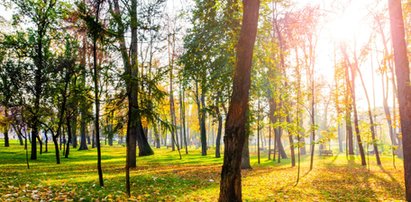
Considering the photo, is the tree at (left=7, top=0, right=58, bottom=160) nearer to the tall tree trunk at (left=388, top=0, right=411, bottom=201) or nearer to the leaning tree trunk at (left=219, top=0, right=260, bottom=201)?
the leaning tree trunk at (left=219, top=0, right=260, bottom=201)

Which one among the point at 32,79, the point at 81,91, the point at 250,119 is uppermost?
the point at 32,79

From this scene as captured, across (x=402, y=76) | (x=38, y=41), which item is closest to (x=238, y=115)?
(x=402, y=76)

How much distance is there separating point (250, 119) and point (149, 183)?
784 centimetres

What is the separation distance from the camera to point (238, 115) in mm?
6641

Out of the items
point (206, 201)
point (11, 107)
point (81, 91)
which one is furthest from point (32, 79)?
point (206, 201)

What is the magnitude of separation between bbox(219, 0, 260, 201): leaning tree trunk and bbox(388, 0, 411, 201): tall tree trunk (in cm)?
454

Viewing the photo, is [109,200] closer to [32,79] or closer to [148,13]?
[148,13]

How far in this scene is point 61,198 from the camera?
757cm

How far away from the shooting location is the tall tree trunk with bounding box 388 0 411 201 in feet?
26.9

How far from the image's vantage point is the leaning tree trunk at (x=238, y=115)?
6629mm

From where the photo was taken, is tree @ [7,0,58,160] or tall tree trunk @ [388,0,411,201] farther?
tree @ [7,0,58,160]

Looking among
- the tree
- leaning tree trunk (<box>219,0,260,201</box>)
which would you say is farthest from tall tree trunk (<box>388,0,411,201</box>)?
the tree

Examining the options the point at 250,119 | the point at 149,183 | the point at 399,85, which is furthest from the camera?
the point at 250,119

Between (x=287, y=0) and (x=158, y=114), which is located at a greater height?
(x=287, y=0)
